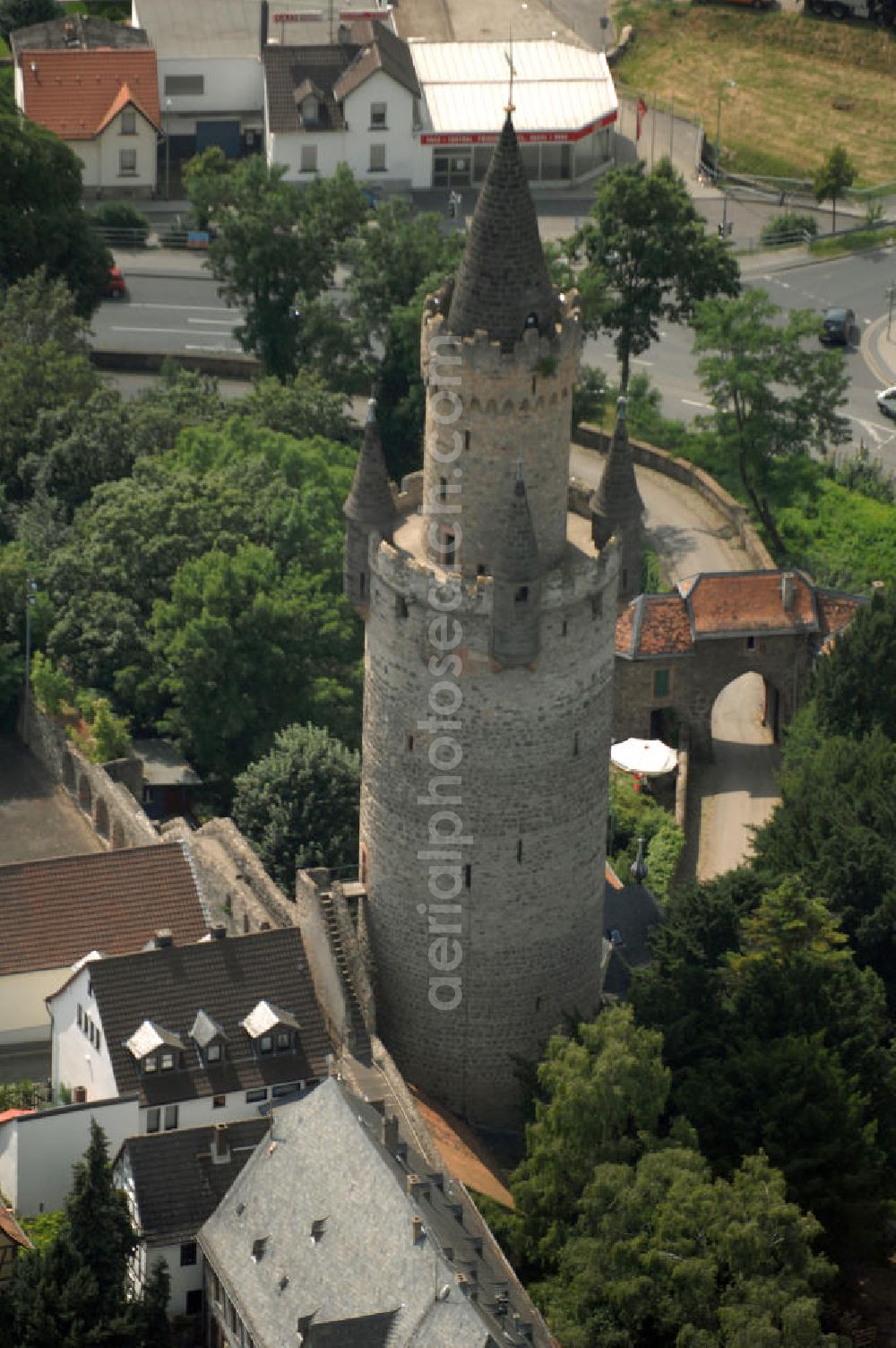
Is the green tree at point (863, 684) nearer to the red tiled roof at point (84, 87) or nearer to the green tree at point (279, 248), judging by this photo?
the green tree at point (279, 248)

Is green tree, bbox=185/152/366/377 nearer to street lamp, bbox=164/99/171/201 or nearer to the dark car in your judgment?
street lamp, bbox=164/99/171/201

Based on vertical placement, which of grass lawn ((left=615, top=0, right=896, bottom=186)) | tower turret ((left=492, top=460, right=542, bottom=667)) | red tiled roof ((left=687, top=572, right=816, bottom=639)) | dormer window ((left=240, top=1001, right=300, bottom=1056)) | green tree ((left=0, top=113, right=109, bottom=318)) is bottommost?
dormer window ((left=240, top=1001, right=300, bottom=1056))

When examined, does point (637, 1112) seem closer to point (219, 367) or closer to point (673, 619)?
point (673, 619)

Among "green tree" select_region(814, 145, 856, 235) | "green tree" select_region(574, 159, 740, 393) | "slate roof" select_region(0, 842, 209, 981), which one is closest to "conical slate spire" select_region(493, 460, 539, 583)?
"slate roof" select_region(0, 842, 209, 981)

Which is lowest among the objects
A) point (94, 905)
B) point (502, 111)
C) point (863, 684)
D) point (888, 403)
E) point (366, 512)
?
point (94, 905)

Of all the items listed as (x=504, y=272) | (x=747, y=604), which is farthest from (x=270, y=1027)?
(x=747, y=604)

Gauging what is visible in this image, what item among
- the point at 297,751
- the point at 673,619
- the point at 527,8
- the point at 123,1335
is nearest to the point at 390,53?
the point at 527,8

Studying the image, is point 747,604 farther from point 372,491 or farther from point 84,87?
point 84,87
